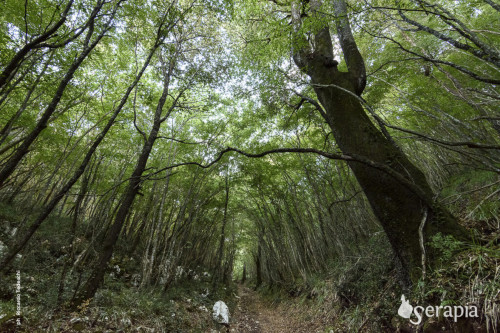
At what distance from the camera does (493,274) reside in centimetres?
184

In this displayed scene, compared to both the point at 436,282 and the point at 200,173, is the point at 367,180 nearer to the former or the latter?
the point at 436,282

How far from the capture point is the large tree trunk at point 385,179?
2250mm

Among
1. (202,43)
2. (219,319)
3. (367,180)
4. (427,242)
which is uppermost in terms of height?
(202,43)

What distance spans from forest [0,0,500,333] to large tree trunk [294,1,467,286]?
17 millimetres

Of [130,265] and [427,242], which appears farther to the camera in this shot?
[130,265]

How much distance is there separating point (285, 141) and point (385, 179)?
6843mm

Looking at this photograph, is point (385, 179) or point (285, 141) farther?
point (285, 141)

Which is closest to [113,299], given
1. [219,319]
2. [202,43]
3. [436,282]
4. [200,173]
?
[219,319]

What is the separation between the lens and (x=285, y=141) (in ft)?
30.0

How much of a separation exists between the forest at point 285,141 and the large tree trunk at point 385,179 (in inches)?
0.7

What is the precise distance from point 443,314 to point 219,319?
668 centimetres

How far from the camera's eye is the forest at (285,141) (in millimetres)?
2215

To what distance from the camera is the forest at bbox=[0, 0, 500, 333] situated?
2.21 metres

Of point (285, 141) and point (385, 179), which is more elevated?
point (285, 141)
